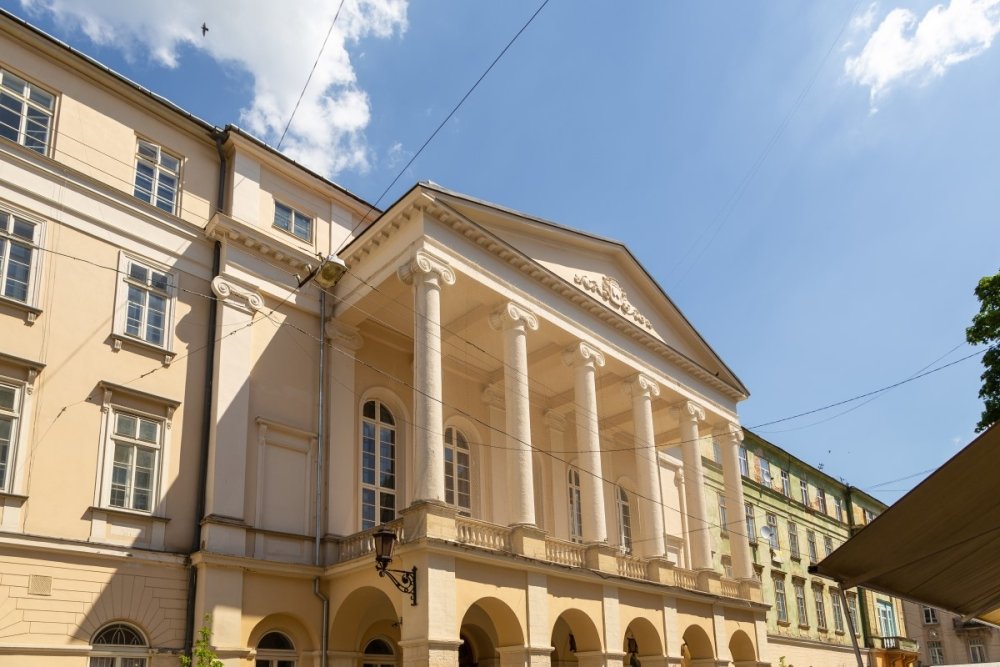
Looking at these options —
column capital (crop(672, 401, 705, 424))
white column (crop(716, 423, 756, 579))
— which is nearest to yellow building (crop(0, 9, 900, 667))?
white column (crop(716, 423, 756, 579))

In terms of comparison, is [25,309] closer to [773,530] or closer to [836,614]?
[773,530]

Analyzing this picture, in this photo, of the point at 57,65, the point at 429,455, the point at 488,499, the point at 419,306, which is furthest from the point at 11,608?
the point at 488,499

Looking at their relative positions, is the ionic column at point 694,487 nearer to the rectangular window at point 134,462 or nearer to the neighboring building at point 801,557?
the neighboring building at point 801,557

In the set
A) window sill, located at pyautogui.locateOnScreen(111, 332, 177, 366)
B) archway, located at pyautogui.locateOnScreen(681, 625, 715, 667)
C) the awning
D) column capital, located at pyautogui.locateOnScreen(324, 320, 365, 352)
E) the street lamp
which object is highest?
column capital, located at pyautogui.locateOnScreen(324, 320, 365, 352)

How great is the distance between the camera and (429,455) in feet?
51.6

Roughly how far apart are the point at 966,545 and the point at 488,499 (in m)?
14.5

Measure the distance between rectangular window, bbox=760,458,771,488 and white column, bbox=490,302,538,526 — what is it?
21529 millimetres

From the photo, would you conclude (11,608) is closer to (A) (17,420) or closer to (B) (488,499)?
(A) (17,420)

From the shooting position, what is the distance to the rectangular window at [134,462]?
15281 mm

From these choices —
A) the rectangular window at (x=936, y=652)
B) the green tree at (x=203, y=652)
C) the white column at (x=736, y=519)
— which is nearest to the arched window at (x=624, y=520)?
the white column at (x=736, y=519)

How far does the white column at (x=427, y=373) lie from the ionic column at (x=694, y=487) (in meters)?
9.85

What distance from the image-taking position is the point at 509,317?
19.2 metres

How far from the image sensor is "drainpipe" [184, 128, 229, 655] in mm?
15445

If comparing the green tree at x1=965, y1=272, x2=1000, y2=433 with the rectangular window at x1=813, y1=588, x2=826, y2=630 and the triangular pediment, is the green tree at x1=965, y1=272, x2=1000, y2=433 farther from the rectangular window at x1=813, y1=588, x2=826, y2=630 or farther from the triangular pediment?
the rectangular window at x1=813, y1=588, x2=826, y2=630
